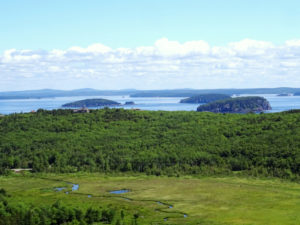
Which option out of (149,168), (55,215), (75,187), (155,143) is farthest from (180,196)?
(155,143)

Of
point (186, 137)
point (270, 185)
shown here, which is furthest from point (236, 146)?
point (270, 185)

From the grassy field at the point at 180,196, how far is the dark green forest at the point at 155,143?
33.2 ft

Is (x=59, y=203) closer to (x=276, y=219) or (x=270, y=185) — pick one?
(x=276, y=219)

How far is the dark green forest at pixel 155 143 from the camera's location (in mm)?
136375

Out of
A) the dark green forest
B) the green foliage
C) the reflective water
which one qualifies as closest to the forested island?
the green foliage

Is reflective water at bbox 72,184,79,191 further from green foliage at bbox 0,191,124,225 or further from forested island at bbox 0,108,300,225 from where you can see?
green foliage at bbox 0,191,124,225

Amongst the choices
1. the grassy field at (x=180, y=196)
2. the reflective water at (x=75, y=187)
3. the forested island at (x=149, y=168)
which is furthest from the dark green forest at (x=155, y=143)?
the reflective water at (x=75, y=187)

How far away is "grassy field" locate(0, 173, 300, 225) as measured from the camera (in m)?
86.6

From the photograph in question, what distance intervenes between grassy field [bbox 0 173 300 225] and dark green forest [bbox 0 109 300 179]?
10130 mm

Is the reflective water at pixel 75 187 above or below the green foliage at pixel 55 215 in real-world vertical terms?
below

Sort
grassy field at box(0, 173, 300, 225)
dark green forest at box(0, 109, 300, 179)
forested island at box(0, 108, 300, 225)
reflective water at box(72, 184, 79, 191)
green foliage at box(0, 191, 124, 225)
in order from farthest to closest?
dark green forest at box(0, 109, 300, 179) → reflective water at box(72, 184, 79, 191) → forested island at box(0, 108, 300, 225) → grassy field at box(0, 173, 300, 225) → green foliage at box(0, 191, 124, 225)

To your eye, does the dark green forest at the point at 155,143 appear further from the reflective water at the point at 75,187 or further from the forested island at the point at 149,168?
the reflective water at the point at 75,187

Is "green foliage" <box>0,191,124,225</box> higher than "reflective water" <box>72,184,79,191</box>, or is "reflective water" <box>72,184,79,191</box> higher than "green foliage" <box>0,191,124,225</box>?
"green foliage" <box>0,191,124,225</box>

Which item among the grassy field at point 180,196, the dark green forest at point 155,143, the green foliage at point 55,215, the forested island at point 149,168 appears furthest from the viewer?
the dark green forest at point 155,143
